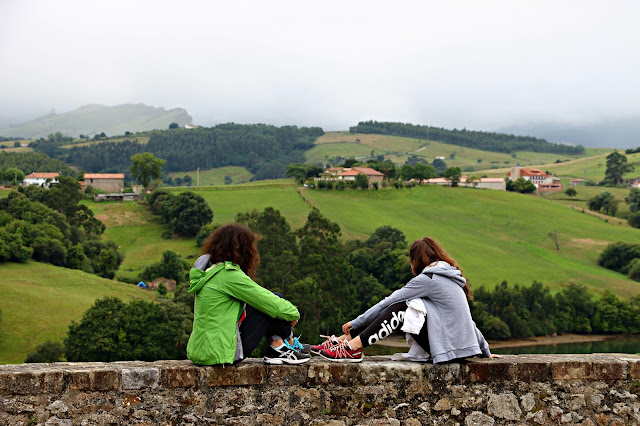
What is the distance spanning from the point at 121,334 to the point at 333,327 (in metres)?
17.0

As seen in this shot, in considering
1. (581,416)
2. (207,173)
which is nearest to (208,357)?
(581,416)

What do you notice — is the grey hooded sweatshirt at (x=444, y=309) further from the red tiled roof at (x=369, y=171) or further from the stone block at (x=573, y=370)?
the red tiled roof at (x=369, y=171)

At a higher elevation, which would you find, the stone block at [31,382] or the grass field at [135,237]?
the stone block at [31,382]

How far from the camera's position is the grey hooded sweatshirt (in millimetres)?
5254

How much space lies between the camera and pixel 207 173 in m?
200

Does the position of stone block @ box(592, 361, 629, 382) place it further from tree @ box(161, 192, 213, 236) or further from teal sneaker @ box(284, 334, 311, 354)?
tree @ box(161, 192, 213, 236)

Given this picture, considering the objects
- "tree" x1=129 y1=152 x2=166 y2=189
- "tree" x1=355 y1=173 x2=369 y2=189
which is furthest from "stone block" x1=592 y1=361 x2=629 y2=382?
"tree" x1=129 y1=152 x2=166 y2=189

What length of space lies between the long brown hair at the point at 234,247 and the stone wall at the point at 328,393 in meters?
0.96

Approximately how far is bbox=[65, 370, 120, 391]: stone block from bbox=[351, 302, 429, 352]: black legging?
2.32 meters

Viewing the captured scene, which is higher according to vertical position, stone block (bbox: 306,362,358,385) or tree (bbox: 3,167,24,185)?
stone block (bbox: 306,362,358,385)

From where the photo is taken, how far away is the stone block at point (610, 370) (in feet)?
17.4

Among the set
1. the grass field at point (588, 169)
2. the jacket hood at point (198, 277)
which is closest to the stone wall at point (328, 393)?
the jacket hood at point (198, 277)

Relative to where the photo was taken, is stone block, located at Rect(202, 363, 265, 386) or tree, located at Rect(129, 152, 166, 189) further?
tree, located at Rect(129, 152, 166, 189)

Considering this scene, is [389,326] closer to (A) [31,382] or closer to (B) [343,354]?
Answer: (B) [343,354]
